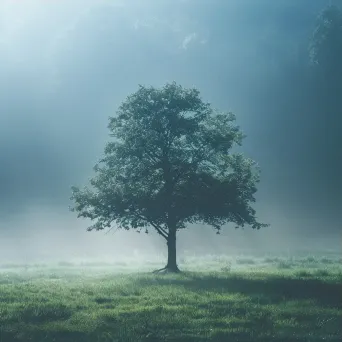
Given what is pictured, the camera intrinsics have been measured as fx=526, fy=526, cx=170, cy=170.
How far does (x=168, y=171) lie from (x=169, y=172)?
149mm

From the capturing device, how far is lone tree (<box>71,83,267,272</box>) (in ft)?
162

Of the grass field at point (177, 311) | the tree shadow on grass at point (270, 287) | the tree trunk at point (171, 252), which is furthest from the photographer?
the tree trunk at point (171, 252)

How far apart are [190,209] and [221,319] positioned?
26.9m

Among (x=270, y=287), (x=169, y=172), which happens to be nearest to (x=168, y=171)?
(x=169, y=172)

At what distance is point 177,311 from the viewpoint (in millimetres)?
24375

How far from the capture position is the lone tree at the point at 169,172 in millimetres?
49375

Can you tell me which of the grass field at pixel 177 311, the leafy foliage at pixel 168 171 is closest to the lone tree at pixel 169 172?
the leafy foliage at pixel 168 171

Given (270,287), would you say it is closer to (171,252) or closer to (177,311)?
(177,311)

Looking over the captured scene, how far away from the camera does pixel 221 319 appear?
22391 mm

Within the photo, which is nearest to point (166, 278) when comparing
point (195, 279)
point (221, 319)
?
point (195, 279)

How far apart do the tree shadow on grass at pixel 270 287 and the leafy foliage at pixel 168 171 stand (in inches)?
399

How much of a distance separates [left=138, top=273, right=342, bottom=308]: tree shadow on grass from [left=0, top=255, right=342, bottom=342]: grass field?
6 centimetres

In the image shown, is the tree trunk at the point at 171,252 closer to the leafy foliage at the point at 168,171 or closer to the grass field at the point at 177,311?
the leafy foliage at the point at 168,171

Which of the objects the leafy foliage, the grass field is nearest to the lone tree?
the leafy foliage
